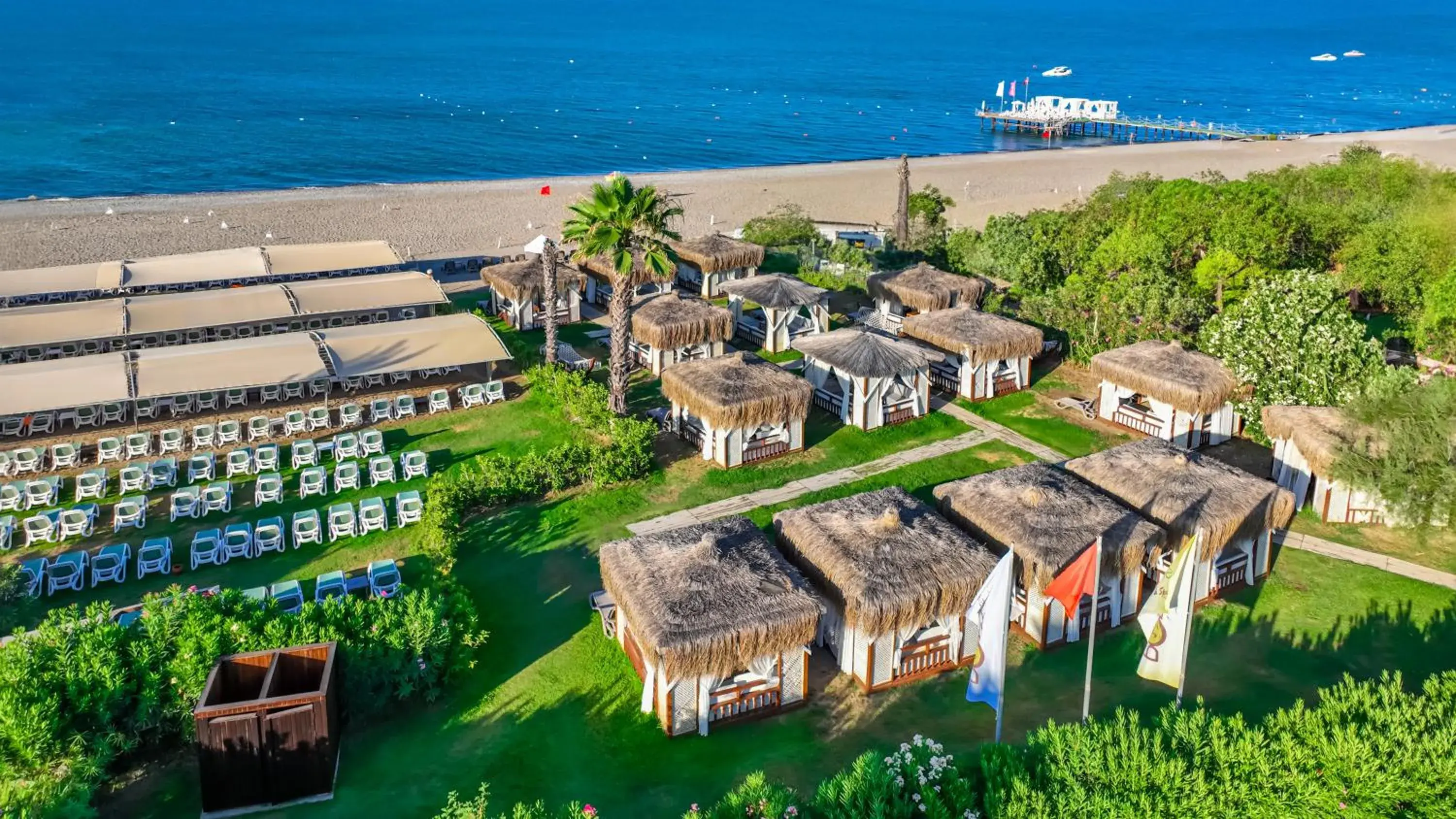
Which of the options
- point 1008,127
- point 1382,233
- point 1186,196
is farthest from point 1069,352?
point 1008,127

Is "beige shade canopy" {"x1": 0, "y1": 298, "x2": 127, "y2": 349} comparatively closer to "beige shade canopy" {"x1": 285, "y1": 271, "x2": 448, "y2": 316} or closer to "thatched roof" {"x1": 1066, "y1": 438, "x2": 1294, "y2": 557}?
"beige shade canopy" {"x1": 285, "y1": 271, "x2": 448, "y2": 316}

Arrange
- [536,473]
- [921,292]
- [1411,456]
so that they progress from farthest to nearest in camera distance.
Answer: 1. [921,292]
2. [536,473]
3. [1411,456]

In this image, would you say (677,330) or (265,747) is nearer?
(265,747)

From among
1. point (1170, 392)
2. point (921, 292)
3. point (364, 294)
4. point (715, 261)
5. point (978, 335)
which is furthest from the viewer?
point (715, 261)

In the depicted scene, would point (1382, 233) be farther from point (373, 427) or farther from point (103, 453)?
point (103, 453)

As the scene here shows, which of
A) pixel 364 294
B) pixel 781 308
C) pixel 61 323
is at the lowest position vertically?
pixel 61 323

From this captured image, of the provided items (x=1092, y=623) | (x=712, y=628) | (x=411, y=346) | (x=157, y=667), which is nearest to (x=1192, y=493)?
(x=1092, y=623)

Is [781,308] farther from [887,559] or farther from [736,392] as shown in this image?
[887,559]

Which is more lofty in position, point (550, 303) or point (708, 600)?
point (550, 303)
